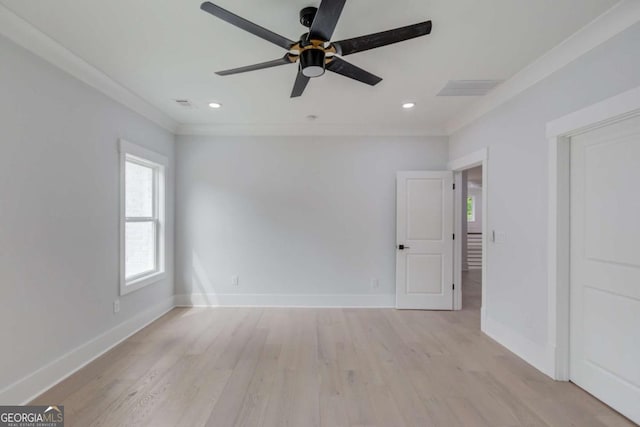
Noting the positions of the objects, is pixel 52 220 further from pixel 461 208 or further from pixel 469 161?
pixel 461 208

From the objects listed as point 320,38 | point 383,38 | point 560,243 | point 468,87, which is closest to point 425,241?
point 560,243

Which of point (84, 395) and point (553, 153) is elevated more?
point (553, 153)

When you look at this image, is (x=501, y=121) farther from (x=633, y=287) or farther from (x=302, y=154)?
(x=302, y=154)

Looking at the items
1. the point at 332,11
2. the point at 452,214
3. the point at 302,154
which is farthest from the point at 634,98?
the point at 302,154

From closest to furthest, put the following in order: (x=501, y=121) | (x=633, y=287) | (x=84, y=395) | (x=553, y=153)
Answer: (x=633, y=287) → (x=84, y=395) → (x=553, y=153) → (x=501, y=121)

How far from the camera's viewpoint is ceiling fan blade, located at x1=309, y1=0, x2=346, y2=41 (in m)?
1.31

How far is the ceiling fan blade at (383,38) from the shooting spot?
1.54 metres

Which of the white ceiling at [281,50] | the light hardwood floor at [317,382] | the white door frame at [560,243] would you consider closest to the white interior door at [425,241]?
the light hardwood floor at [317,382]

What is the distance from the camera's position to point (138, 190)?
3.50 m

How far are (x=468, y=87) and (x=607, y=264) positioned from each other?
6.40 feet

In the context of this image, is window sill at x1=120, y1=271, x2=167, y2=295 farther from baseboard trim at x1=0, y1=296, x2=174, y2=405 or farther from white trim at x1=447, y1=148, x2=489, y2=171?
white trim at x1=447, y1=148, x2=489, y2=171

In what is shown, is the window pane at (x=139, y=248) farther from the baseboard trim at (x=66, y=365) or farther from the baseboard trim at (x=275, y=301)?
the baseboard trim at (x=275, y=301)

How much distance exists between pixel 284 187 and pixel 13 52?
2825 millimetres

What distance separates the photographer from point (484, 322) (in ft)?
10.7
